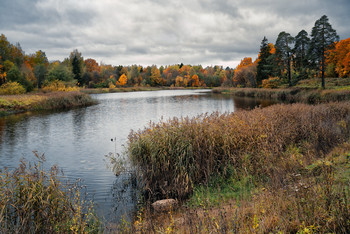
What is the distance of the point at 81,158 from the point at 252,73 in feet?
214

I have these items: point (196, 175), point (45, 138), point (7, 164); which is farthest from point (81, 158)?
point (196, 175)

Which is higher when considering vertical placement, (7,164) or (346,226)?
(346,226)

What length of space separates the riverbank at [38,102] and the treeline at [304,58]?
143ft

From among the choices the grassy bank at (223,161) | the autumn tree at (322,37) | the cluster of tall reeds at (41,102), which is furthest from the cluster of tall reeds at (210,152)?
the autumn tree at (322,37)

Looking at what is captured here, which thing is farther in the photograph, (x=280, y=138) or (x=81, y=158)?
(x=81, y=158)

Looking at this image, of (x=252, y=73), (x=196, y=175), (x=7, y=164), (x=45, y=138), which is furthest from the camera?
(x=252, y=73)

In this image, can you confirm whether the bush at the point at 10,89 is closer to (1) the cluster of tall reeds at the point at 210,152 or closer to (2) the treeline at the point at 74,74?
(2) the treeline at the point at 74,74

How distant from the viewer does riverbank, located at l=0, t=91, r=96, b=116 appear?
3125cm

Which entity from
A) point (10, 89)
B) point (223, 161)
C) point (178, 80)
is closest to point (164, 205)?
point (223, 161)

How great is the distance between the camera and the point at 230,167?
8.64 meters

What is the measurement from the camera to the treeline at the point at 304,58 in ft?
135

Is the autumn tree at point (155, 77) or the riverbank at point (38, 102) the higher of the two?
the autumn tree at point (155, 77)

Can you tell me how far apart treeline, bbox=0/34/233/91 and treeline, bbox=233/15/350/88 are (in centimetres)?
3071

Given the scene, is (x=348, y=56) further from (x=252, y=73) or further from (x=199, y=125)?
(x=199, y=125)
